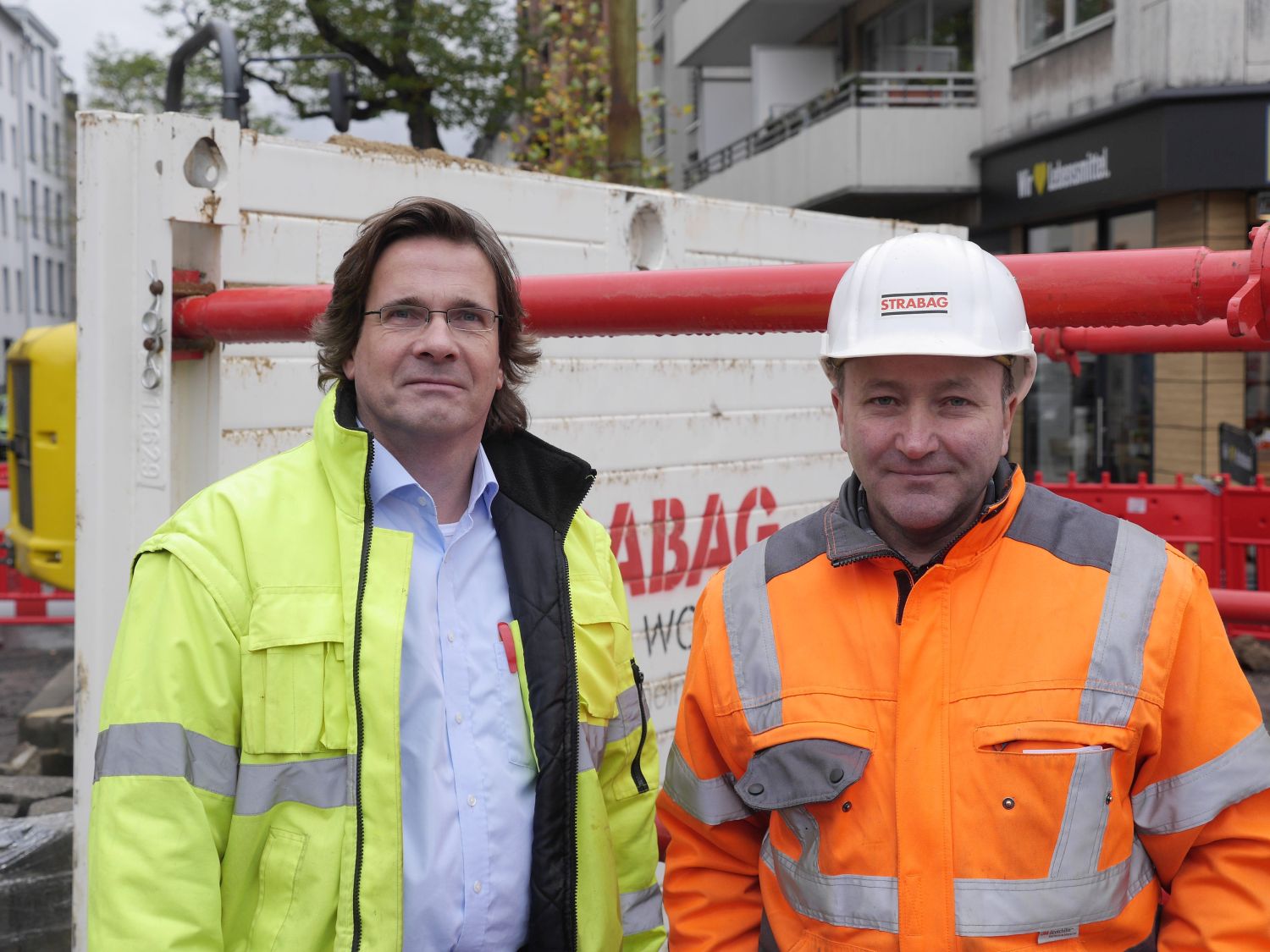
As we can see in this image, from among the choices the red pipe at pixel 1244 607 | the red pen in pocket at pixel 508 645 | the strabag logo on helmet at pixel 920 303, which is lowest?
the red pipe at pixel 1244 607

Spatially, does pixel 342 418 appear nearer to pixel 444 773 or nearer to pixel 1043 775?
pixel 444 773

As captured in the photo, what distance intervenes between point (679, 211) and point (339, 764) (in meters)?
3.26

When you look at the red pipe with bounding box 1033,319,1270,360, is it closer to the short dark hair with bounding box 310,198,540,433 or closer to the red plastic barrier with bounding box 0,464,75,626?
the short dark hair with bounding box 310,198,540,433

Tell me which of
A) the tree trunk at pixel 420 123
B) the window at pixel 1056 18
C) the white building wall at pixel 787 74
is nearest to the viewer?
the window at pixel 1056 18

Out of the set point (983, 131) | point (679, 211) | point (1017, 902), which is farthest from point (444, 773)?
point (983, 131)

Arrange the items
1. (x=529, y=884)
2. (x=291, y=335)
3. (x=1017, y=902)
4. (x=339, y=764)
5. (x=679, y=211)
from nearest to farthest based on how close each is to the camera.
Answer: (x=1017, y=902)
(x=339, y=764)
(x=529, y=884)
(x=291, y=335)
(x=679, y=211)

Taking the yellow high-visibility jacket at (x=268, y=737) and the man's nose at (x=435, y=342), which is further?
the man's nose at (x=435, y=342)

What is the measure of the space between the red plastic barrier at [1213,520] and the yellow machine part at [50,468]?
267 inches

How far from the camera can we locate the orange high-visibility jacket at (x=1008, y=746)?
188 cm

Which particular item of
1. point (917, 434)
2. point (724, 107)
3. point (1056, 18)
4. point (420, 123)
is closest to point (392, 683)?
point (917, 434)

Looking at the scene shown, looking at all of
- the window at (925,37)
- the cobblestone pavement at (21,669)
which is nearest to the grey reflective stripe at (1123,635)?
the cobblestone pavement at (21,669)

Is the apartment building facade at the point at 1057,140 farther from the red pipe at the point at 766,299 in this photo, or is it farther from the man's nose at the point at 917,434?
the man's nose at the point at 917,434

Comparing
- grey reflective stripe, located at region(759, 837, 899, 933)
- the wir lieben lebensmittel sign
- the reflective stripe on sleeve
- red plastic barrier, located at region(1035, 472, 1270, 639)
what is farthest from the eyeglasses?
the wir lieben lebensmittel sign

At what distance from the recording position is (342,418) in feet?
7.33
